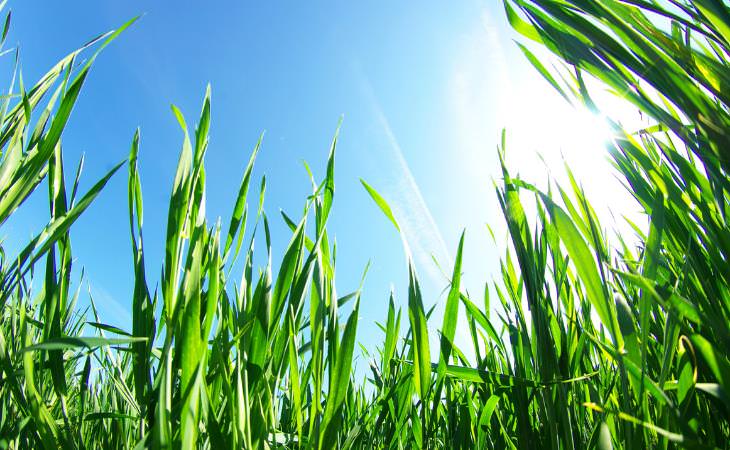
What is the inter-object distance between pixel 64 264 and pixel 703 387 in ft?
2.33

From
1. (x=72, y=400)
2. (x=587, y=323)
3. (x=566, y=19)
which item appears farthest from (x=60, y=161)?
(x=72, y=400)

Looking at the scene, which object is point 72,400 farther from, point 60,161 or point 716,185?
point 716,185

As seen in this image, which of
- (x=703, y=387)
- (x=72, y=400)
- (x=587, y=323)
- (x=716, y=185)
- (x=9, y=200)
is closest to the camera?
(x=703, y=387)

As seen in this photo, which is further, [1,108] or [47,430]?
[1,108]

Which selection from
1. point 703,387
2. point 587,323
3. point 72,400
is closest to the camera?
point 703,387

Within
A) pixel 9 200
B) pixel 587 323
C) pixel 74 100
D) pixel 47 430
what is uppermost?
pixel 74 100

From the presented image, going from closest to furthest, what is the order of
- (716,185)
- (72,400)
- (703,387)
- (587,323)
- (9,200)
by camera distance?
(703,387)
(716,185)
(9,200)
(587,323)
(72,400)

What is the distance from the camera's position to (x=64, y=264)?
2.04ft

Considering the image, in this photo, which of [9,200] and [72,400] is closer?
[9,200]

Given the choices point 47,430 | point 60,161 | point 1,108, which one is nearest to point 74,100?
point 60,161

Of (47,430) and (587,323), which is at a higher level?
(587,323)

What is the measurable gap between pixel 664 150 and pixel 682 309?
10.1 inches

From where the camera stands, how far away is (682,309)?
1.27ft

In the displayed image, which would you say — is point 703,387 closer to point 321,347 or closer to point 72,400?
point 321,347
